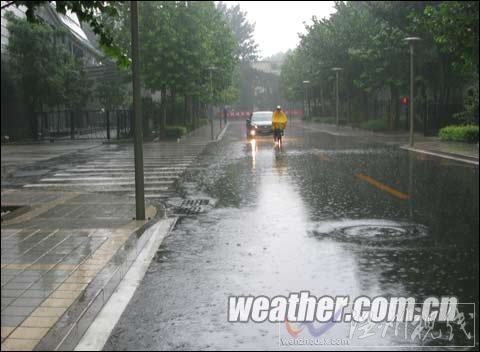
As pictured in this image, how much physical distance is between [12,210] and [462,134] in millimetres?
23791

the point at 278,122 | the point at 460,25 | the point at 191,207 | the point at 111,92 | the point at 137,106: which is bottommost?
the point at 191,207

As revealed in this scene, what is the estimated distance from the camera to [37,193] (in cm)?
1440

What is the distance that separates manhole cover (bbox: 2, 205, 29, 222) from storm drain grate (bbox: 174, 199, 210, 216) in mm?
2637

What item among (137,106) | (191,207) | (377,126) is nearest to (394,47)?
(377,126)

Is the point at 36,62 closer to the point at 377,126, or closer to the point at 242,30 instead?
the point at 377,126

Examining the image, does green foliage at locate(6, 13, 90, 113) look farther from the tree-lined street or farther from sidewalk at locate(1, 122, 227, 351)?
sidewalk at locate(1, 122, 227, 351)

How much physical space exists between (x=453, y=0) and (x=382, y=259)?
18011 mm

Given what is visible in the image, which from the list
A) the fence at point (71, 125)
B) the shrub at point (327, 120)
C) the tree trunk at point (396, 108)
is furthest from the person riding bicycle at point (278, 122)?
the shrub at point (327, 120)

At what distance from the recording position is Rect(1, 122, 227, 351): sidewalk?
521 cm

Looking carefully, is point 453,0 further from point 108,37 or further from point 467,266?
point 108,37

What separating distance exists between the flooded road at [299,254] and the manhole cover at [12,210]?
2.82 m

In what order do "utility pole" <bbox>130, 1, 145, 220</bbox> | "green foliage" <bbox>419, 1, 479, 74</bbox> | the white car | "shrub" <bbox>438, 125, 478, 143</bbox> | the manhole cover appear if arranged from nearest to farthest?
1. "utility pole" <bbox>130, 1, 145, 220</bbox>
2. the manhole cover
3. "green foliage" <bbox>419, 1, 479, 74</bbox>
4. "shrub" <bbox>438, 125, 478, 143</bbox>
5. the white car

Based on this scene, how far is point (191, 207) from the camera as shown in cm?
1226

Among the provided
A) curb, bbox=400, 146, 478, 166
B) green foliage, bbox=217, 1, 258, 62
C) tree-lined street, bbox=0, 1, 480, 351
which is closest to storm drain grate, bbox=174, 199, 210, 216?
tree-lined street, bbox=0, 1, 480, 351
